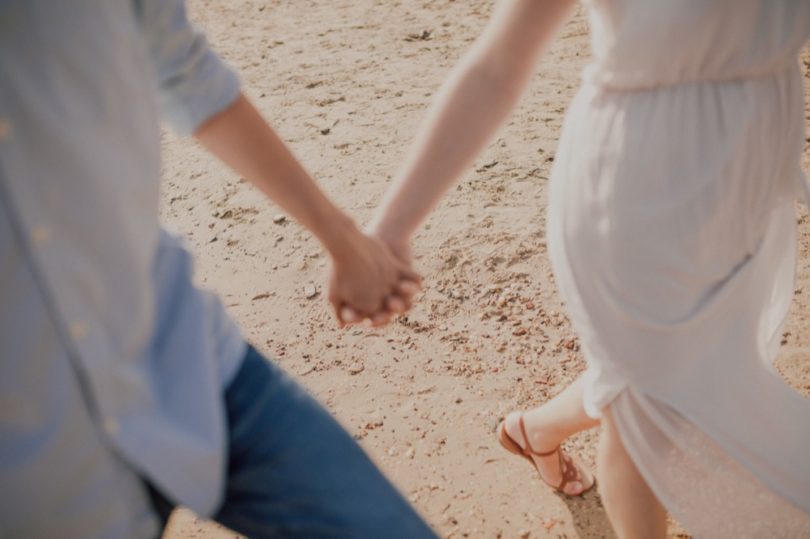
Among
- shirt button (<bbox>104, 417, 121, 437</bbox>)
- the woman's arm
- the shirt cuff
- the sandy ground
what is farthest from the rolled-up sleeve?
the sandy ground

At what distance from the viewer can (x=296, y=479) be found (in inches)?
47.7

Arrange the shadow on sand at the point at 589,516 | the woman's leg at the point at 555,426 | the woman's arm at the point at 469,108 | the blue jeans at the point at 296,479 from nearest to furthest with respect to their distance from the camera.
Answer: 1. the blue jeans at the point at 296,479
2. the woman's arm at the point at 469,108
3. the woman's leg at the point at 555,426
4. the shadow on sand at the point at 589,516

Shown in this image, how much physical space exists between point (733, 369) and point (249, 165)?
1121mm

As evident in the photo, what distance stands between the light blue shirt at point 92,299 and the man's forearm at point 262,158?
0.20m

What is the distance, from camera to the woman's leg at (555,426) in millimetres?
2020

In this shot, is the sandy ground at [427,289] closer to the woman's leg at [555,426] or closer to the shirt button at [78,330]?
the woman's leg at [555,426]

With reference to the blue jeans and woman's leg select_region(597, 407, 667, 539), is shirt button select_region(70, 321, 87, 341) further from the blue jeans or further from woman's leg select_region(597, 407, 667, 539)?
woman's leg select_region(597, 407, 667, 539)

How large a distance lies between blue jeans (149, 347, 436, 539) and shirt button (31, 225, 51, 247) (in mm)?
434

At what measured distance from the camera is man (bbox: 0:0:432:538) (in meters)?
0.98

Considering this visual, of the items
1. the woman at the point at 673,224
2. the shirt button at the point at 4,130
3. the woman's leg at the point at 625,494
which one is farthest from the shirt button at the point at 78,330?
the woman's leg at the point at 625,494

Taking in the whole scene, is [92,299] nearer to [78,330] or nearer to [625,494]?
[78,330]

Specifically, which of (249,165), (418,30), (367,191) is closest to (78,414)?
(249,165)

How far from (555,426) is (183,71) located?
4.90 feet

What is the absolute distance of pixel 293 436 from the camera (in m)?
1.24
